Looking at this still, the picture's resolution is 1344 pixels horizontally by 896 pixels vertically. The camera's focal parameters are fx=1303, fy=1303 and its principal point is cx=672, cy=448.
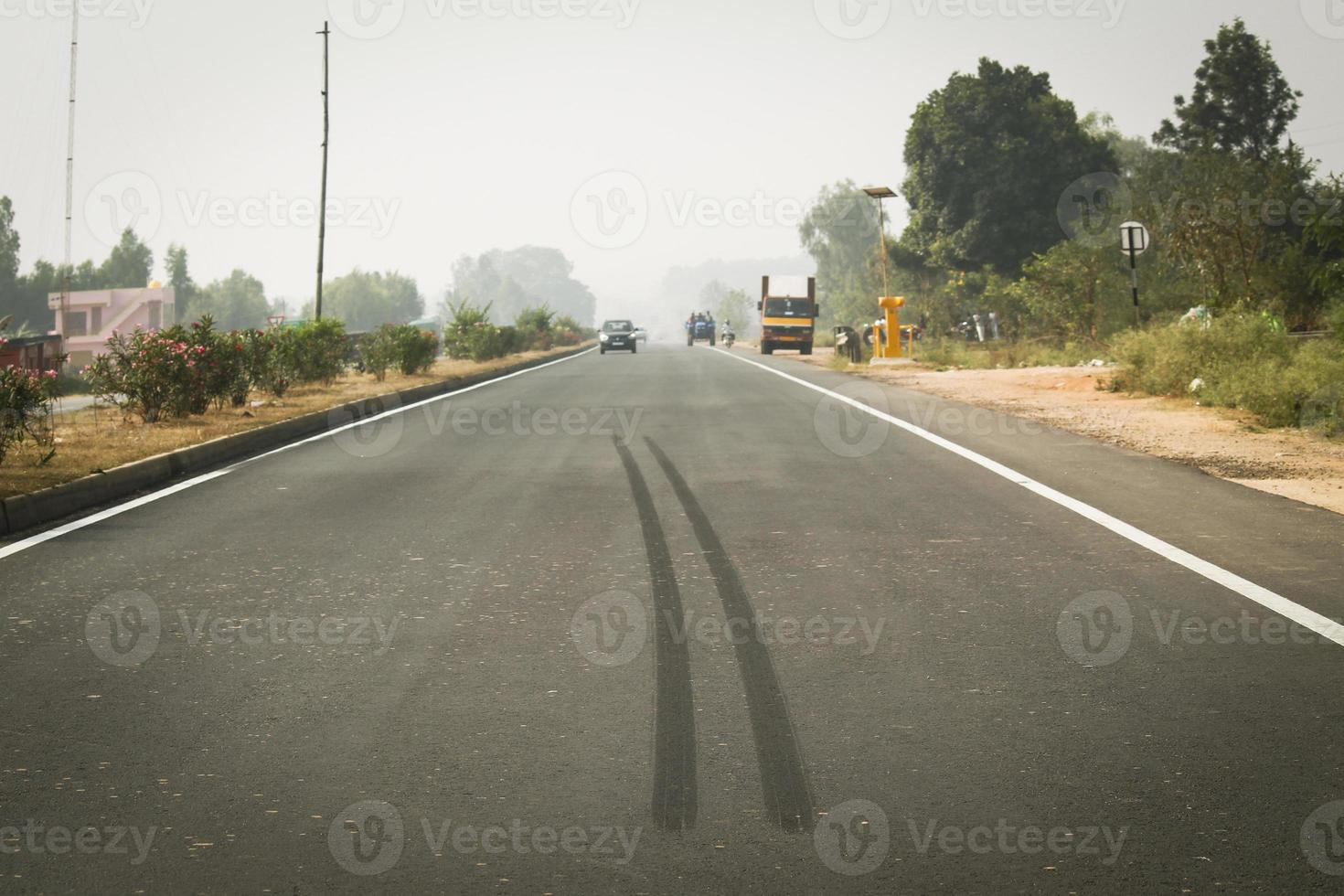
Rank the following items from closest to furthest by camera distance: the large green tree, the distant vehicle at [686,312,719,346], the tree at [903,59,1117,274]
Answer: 1. the tree at [903,59,1117,274]
2. the distant vehicle at [686,312,719,346]
3. the large green tree

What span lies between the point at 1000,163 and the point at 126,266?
9329 centimetres

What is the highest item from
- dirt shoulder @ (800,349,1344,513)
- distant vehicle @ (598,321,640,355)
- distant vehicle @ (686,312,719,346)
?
distant vehicle @ (686,312,719,346)

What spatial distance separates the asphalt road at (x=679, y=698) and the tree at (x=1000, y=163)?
48635 mm

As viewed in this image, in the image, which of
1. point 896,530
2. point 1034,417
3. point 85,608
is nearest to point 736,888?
point 85,608

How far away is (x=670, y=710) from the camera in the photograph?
4887 mm

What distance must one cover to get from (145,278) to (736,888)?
131913mm

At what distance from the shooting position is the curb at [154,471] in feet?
31.1

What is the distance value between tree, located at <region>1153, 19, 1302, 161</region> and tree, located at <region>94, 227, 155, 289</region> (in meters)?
95.4

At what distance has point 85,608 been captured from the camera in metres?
6.61

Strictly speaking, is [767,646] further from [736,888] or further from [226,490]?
[226,490]

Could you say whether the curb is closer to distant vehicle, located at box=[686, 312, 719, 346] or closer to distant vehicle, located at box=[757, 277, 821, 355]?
distant vehicle, located at box=[757, 277, 821, 355]

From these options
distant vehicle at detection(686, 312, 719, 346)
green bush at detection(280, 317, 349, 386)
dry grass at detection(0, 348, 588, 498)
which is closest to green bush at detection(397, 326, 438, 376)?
green bush at detection(280, 317, 349, 386)

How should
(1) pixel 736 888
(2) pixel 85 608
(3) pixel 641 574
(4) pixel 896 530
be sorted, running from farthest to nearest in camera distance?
1. (4) pixel 896 530
2. (3) pixel 641 574
3. (2) pixel 85 608
4. (1) pixel 736 888

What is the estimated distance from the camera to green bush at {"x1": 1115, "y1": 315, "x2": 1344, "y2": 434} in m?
14.8
